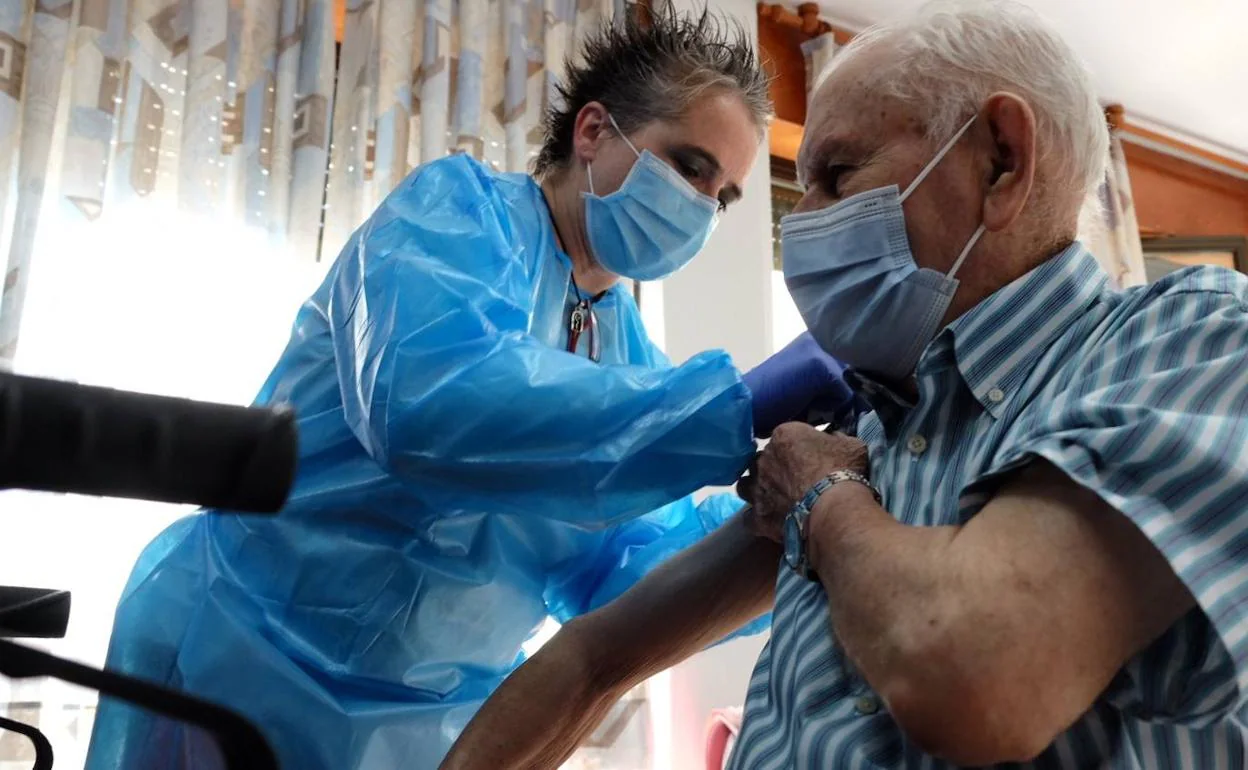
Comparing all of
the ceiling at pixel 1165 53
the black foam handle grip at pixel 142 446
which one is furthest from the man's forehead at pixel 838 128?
the ceiling at pixel 1165 53

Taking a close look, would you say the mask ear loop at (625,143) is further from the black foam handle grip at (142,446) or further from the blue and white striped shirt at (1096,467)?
the black foam handle grip at (142,446)

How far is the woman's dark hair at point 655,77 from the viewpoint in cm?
150

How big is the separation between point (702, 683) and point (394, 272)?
1.59m

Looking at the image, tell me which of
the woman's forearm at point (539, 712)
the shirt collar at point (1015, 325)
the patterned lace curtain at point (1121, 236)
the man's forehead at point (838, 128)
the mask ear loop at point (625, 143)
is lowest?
the woman's forearm at point (539, 712)

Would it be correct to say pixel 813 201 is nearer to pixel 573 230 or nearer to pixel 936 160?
pixel 936 160

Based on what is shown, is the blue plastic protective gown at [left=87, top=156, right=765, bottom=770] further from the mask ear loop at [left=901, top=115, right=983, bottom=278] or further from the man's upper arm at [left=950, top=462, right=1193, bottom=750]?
the man's upper arm at [left=950, top=462, right=1193, bottom=750]

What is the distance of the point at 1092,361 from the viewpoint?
2.51 ft

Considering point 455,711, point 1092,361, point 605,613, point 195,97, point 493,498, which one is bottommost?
point 455,711

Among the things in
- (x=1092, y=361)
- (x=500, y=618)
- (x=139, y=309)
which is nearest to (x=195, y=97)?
(x=139, y=309)

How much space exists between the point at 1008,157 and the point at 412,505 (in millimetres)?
714

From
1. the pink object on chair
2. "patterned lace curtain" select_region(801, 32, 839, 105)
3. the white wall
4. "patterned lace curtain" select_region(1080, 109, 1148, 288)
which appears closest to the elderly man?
the pink object on chair

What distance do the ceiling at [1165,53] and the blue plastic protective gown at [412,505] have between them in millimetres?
2387

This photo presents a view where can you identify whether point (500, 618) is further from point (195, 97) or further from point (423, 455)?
point (195, 97)

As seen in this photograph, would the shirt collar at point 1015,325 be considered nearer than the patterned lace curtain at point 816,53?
Yes
